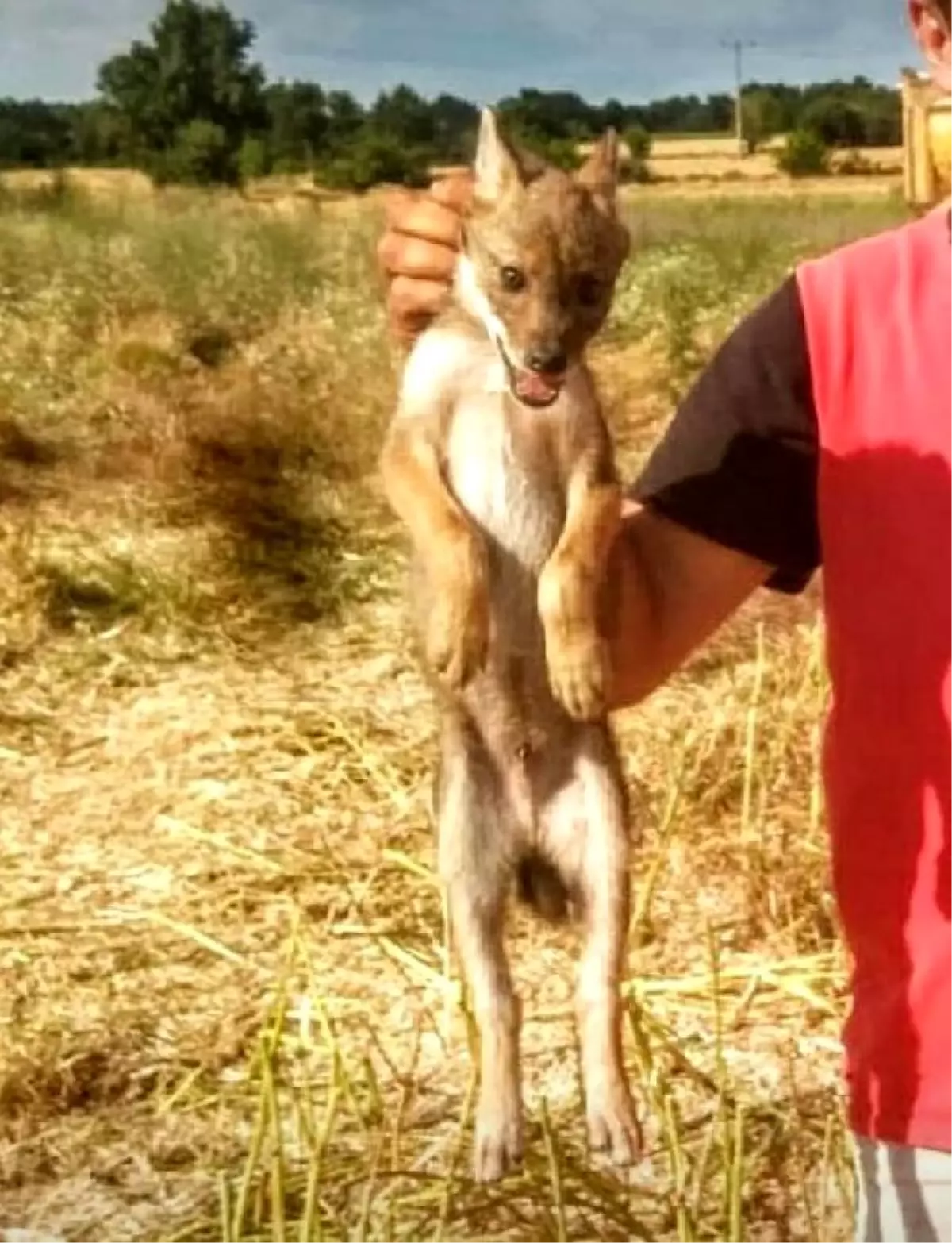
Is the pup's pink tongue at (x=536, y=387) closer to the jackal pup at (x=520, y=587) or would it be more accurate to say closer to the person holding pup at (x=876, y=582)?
the jackal pup at (x=520, y=587)

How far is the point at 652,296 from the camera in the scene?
19.2 feet

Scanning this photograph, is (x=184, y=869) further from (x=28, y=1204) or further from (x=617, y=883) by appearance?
(x=617, y=883)

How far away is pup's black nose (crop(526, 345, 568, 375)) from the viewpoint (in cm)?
93

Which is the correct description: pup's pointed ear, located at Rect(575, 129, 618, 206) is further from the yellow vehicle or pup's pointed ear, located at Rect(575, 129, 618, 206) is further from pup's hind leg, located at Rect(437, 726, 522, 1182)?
the yellow vehicle

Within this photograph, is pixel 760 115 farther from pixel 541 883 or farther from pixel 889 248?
pixel 541 883

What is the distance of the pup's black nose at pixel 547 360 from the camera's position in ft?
3.04

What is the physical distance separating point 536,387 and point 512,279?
6 cm

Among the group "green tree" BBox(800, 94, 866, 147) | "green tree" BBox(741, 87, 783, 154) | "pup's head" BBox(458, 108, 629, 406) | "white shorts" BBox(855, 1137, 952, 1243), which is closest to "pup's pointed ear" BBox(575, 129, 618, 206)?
"pup's head" BBox(458, 108, 629, 406)

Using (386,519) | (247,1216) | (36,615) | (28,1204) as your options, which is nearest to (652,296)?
(386,519)

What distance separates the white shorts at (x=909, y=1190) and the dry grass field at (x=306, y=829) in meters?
A: 0.12

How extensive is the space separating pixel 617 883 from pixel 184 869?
228cm

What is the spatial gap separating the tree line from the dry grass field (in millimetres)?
273

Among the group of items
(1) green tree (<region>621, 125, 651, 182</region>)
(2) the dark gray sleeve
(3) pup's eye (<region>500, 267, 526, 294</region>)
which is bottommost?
(2) the dark gray sleeve

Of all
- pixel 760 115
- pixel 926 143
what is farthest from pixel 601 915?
pixel 760 115
